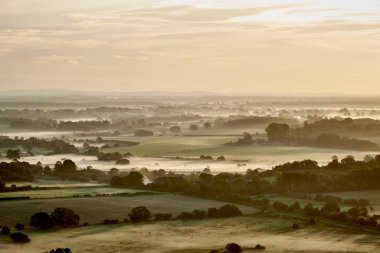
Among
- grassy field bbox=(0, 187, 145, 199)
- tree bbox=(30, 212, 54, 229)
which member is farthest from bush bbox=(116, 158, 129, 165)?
tree bbox=(30, 212, 54, 229)

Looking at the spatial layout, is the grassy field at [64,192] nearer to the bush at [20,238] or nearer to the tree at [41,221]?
the tree at [41,221]

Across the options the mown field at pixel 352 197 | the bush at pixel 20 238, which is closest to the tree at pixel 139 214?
the bush at pixel 20 238

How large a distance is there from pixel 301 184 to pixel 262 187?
6.83 metres

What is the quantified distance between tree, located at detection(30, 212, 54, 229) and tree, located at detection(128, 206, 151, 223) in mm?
9407

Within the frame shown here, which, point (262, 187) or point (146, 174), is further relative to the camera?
point (146, 174)

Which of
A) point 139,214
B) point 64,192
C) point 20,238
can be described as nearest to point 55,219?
point 139,214

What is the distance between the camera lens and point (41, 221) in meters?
78.3

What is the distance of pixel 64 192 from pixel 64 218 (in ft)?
81.5

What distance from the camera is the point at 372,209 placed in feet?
305

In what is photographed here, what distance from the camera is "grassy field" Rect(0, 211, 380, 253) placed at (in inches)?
2633

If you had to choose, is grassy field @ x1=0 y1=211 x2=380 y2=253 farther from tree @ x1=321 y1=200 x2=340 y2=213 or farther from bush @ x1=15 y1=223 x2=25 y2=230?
tree @ x1=321 y1=200 x2=340 y2=213

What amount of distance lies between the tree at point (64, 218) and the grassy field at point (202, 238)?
2483mm

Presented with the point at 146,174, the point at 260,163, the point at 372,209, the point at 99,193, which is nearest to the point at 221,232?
the point at 372,209

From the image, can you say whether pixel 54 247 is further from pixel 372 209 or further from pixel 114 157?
pixel 114 157
